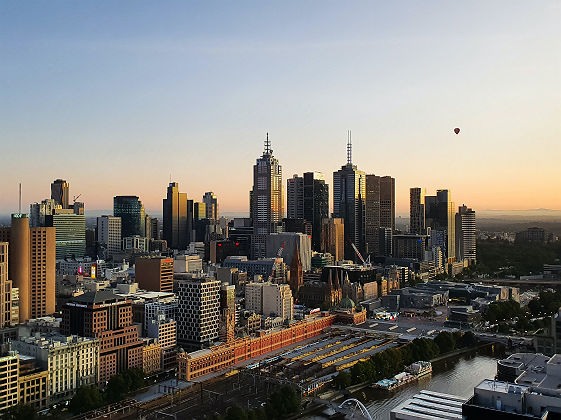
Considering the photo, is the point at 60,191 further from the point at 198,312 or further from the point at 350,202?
the point at 198,312

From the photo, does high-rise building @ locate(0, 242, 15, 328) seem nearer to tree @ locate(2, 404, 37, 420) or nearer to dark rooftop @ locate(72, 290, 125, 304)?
dark rooftop @ locate(72, 290, 125, 304)

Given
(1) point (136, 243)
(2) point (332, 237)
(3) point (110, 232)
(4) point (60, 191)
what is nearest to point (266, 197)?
(2) point (332, 237)

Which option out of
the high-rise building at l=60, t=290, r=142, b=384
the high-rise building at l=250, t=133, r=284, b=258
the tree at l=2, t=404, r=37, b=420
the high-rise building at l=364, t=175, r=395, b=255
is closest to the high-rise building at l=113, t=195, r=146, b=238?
the high-rise building at l=250, t=133, r=284, b=258

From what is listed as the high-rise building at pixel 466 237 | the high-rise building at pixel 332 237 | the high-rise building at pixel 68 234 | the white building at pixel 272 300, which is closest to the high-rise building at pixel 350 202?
the high-rise building at pixel 332 237

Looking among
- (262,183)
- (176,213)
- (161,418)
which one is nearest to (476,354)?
(161,418)

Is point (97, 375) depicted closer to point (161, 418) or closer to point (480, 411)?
point (161, 418)
